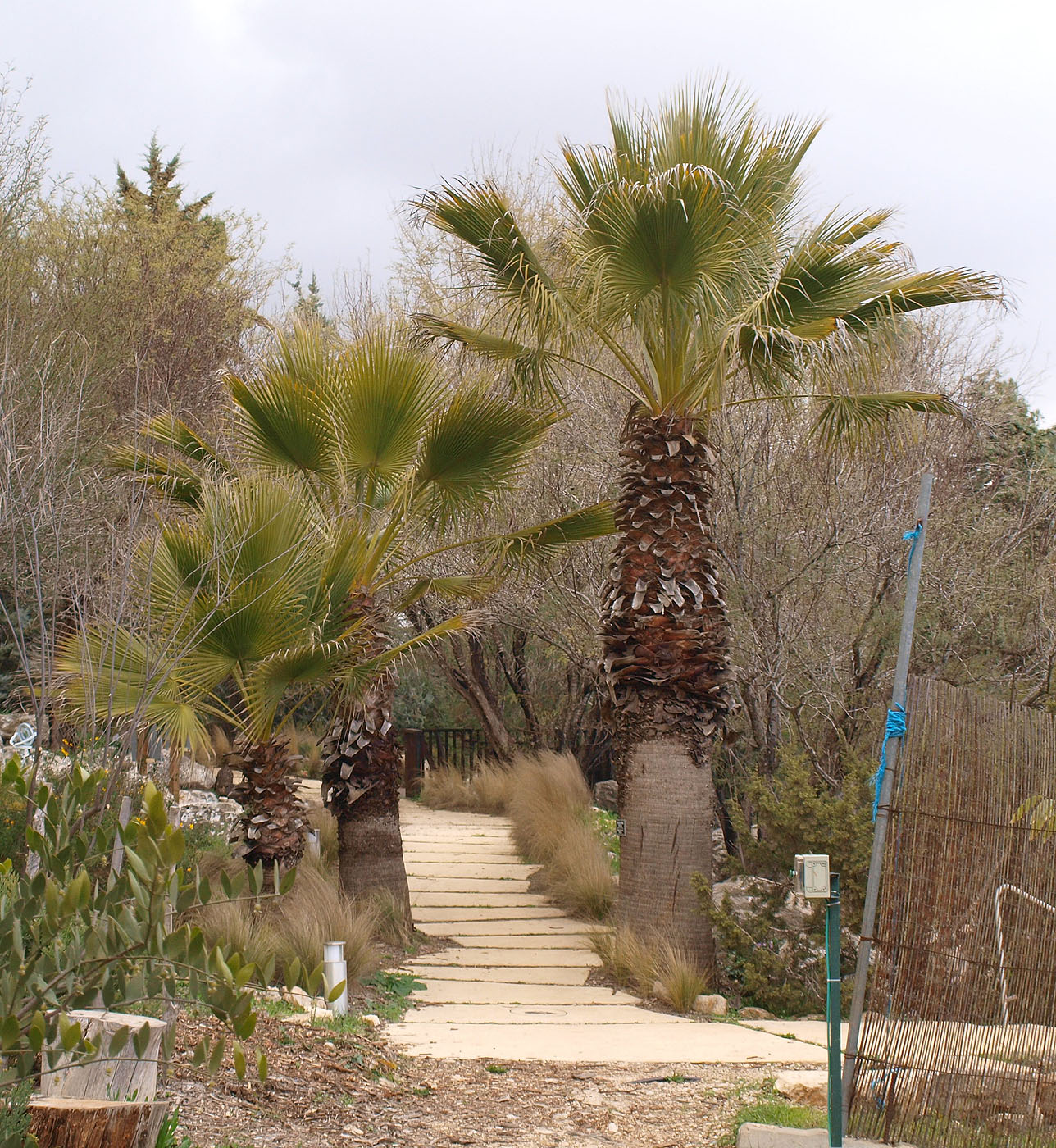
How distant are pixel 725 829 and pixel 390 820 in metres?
4.90

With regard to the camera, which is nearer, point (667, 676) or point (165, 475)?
point (667, 676)

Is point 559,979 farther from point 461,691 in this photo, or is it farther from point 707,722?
point 461,691

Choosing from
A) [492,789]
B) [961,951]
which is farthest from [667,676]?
[492,789]

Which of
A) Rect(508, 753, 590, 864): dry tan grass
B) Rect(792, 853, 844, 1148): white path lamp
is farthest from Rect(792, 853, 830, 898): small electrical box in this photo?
Rect(508, 753, 590, 864): dry tan grass

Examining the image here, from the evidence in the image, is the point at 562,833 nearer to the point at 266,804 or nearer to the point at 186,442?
the point at 266,804

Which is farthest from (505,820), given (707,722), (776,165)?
(776,165)

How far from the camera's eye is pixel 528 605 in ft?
45.0

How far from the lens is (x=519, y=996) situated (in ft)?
26.3

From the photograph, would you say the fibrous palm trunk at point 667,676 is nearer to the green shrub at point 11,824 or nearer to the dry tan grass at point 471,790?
the green shrub at point 11,824

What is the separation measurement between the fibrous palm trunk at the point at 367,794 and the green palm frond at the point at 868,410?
13.2 ft

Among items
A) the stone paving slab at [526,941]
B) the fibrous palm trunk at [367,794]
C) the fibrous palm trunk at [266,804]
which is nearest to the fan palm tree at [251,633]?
the fibrous palm trunk at [266,804]

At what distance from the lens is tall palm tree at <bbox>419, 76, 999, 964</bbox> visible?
7941 mm

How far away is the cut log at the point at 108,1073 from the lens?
142 inches

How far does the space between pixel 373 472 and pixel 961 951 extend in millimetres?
6344
